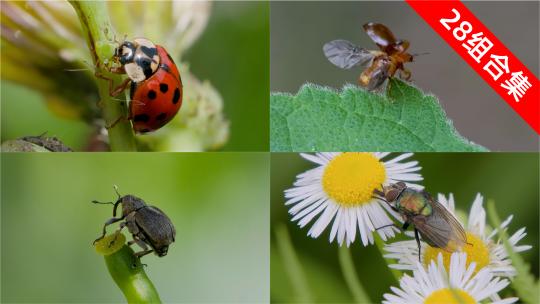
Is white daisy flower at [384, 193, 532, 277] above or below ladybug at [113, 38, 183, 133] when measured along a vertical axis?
below

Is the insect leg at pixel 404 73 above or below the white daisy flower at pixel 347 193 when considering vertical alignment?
above

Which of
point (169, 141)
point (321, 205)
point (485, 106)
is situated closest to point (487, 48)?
point (485, 106)

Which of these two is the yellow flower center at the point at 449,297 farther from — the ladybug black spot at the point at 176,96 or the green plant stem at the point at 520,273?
the ladybug black spot at the point at 176,96

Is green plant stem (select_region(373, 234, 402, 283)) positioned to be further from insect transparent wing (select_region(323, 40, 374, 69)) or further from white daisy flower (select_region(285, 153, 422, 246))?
insect transparent wing (select_region(323, 40, 374, 69))

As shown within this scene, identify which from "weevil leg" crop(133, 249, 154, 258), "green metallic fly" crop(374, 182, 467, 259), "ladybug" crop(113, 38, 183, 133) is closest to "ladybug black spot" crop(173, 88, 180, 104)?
"ladybug" crop(113, 38, 183, 133)

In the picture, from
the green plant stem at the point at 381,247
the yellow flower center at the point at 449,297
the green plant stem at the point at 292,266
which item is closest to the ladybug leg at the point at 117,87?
the green plant stem at the point at 292,266

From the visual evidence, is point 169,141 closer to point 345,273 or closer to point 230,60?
point 230,60
